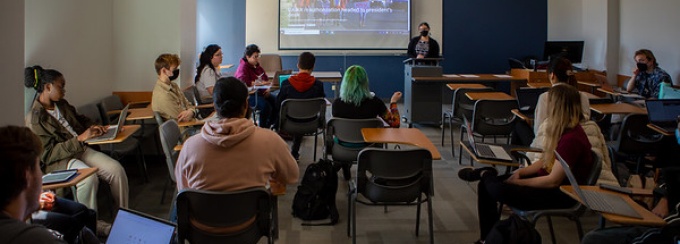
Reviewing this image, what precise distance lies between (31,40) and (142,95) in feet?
4.79

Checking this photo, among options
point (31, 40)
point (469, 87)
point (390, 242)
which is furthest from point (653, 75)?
point (31, 40)

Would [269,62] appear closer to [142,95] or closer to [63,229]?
[142,95]

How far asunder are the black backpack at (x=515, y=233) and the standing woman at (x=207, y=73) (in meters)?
4.28

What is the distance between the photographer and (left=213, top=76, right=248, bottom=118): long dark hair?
8.85 ft

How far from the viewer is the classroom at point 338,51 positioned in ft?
13.3

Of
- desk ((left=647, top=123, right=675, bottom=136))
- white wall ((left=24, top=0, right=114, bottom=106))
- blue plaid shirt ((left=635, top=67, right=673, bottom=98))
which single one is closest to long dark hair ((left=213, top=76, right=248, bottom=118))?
white wall ((left=24, top=0, right=114, bottom=106))

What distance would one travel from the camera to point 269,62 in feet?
32.2

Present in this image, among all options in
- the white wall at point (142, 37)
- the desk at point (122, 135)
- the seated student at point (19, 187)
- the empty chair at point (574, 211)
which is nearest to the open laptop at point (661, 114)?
the empty chair at point (574, 211)

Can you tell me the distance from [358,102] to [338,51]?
6.39 meters

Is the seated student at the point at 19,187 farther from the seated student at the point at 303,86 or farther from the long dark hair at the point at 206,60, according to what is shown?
the long dark hair at the point at 206,60

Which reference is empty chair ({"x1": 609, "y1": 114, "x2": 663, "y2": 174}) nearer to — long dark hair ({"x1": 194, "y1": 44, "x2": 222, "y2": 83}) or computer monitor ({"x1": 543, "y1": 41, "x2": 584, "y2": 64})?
long dark hair ({"x1": 194, "y1": 44, "x2": 222, "y2": 83})

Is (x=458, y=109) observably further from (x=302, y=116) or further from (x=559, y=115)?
(x=559, y=115)

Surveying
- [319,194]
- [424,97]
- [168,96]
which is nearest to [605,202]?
[319,194]

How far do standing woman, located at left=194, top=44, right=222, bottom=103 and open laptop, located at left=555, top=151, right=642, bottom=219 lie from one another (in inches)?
176
